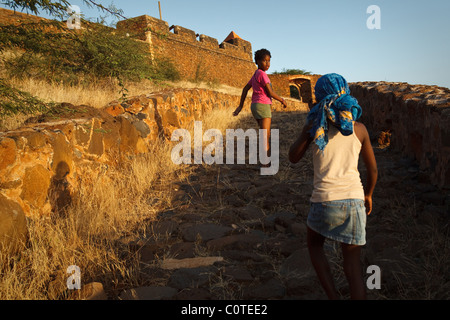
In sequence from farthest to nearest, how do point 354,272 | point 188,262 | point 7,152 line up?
point 7,152, point 188,262, point 354,272

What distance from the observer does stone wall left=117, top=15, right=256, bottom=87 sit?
16.8 metres

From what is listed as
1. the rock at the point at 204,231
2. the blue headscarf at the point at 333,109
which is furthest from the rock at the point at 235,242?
the blue headscarf at the point at 333,109

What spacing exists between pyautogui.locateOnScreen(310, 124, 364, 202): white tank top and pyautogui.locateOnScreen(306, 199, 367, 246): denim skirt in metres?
0.04

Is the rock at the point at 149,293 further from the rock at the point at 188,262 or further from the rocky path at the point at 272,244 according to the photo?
the rock at the point at 188,262

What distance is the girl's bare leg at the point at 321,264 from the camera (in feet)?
6.15

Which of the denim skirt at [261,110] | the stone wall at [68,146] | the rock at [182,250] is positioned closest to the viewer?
the rock at [182,250]

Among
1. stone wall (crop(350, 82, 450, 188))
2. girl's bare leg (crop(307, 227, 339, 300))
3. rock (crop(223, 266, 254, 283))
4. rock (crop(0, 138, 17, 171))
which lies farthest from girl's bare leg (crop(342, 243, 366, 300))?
rock (crop(0, 138, 17, 171))

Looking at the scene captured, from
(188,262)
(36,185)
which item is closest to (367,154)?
(188,262)

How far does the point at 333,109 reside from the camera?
1892mm

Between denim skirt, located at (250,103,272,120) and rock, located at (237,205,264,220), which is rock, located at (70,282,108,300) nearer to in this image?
rock, located at (237,205,264,220)

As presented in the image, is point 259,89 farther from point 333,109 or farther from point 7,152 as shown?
point 7,152

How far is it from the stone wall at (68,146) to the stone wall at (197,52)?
35.8 ft

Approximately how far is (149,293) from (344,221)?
1.42 meters
